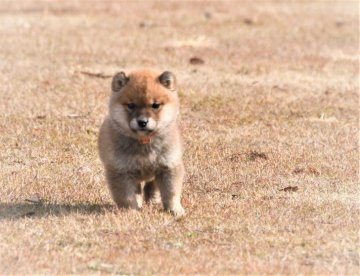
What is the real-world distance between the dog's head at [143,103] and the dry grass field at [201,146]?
82cm

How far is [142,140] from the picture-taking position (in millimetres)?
8156

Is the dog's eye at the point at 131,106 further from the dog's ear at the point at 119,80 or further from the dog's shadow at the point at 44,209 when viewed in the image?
the dog's shadow at the point at 44,209

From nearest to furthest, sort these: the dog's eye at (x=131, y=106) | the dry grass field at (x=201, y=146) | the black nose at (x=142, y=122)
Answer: the dry grass field at (x=201, y=146), the black nose at (x=142, y=122), the dog's eye at (x=131, y=106)

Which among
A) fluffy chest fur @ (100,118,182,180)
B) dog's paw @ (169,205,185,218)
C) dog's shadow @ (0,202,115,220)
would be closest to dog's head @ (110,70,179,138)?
fluffy chest fur @ (100,118,182,180)

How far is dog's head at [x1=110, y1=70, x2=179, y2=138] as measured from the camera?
26.1 ft

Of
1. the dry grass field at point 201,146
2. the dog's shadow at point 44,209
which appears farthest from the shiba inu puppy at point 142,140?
the dog's shadow at point 44,209

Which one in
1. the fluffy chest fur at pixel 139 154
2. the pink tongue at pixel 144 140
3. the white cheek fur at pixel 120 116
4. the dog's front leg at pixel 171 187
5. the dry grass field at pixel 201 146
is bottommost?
the dry grass field at pixel 201 146

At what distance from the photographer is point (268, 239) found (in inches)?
297

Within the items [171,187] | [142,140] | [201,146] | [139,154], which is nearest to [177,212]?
[171,187]

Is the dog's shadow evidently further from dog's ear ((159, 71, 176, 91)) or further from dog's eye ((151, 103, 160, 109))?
dog's ear ((159, 71, 176, 91))

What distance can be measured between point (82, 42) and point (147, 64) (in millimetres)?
2967

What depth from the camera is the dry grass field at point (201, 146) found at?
23.8ft

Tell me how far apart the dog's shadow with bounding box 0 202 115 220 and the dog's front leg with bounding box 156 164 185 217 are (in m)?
0.51

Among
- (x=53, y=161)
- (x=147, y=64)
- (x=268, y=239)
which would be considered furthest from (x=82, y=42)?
(x=268, y=239)
